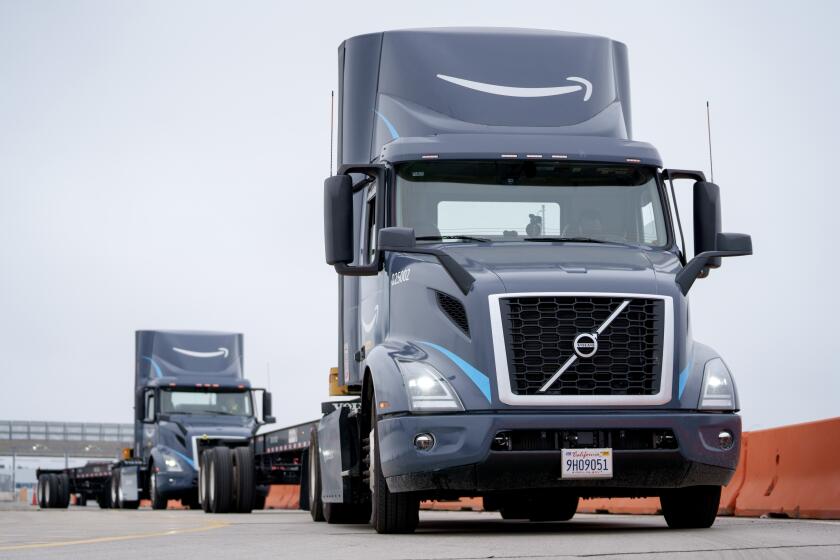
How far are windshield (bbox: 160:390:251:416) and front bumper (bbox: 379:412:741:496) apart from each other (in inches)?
747

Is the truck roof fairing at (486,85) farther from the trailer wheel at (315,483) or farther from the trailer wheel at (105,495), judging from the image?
the trailer wheel at (105,495)

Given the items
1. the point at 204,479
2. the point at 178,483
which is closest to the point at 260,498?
the point at 178,483

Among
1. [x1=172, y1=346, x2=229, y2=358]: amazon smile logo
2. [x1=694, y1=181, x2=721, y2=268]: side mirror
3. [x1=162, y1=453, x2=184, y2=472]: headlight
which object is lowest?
[x1=162, y1=453, x2=184, y2=472]: headlight

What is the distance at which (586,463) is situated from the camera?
1036 cm

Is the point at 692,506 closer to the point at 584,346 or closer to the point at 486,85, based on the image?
the point at 584,346

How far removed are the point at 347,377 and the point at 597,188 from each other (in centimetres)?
339

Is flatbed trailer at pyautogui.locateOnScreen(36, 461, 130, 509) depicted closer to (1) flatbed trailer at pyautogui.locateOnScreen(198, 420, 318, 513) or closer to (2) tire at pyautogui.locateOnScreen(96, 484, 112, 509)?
(2) tire at pyautogui.locateOnScreen(96, 484, 112, 509)

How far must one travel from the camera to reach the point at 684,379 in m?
10.7

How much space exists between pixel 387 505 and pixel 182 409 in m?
18.6

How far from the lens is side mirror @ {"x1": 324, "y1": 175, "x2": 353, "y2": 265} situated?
1159 centimetres

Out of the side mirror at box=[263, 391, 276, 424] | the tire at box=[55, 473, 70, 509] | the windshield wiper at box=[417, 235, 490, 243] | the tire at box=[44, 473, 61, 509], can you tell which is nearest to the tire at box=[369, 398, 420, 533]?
the windshield wiper at box=[417, 235, 490, 243]

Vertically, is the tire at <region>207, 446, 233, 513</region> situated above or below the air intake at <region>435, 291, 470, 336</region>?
below

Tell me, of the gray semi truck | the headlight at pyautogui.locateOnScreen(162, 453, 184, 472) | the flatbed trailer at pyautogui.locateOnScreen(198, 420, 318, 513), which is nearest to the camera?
the gray semi truck

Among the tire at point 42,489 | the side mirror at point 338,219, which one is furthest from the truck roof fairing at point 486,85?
the tire at point 42,489
